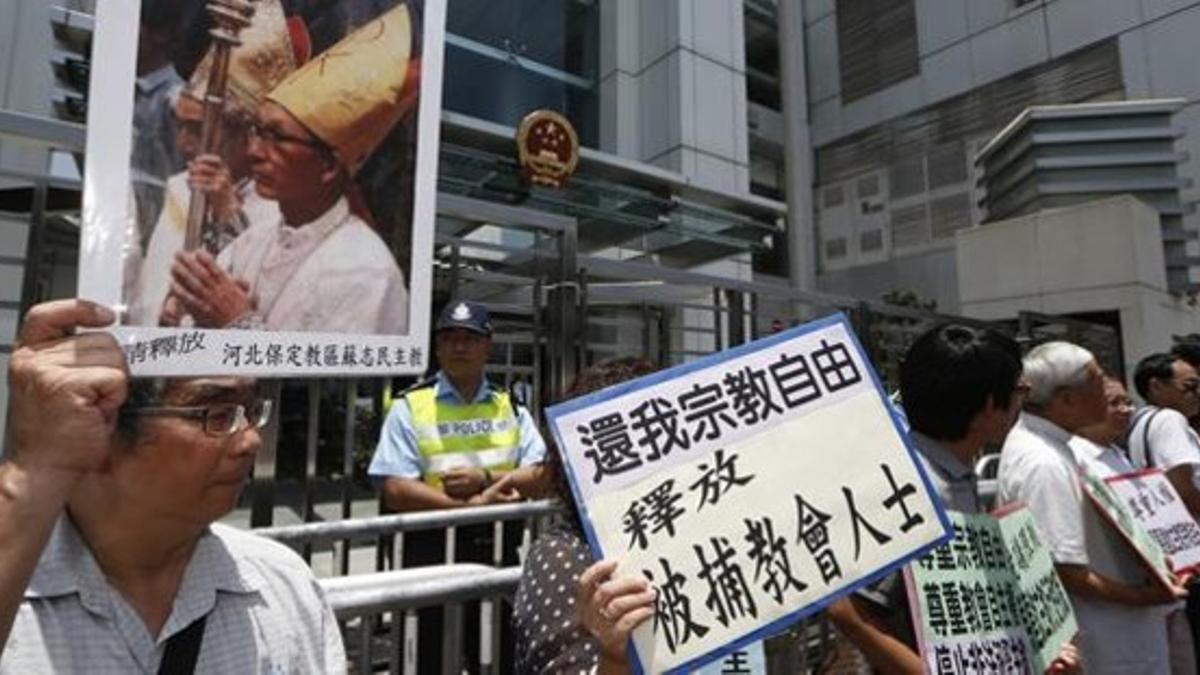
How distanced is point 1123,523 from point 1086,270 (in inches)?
425

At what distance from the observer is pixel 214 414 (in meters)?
1.23

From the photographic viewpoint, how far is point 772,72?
2364 centimetres

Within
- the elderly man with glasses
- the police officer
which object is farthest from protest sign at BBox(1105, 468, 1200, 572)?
the elderly man with glasses

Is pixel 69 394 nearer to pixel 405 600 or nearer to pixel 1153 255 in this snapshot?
pixel 405 600

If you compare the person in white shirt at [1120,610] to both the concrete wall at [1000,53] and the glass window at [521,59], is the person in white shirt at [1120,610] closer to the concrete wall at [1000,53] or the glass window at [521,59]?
the glass window at [521,59]

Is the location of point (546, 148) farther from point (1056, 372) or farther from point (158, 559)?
point (158, 559)

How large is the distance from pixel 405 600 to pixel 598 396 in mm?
747

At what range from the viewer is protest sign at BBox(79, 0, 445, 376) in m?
1.07

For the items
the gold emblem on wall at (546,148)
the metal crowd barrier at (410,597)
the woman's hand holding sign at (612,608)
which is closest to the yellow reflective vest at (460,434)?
the metal crowd barrier at (410,597)

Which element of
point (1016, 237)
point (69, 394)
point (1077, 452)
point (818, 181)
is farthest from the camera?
point (818, 181)

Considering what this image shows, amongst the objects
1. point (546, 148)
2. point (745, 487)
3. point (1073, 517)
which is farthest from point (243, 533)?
point (546, 148)

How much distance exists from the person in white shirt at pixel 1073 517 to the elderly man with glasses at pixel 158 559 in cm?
213

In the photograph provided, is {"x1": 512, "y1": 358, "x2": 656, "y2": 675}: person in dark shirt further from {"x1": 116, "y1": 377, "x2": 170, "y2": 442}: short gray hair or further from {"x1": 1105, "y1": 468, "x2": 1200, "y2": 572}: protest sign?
{"x1": 1105, "y1": 468, "x2": 1200, "y2": 572}: protest sign

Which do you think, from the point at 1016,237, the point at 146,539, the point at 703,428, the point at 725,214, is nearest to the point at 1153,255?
the point at 1016,237
